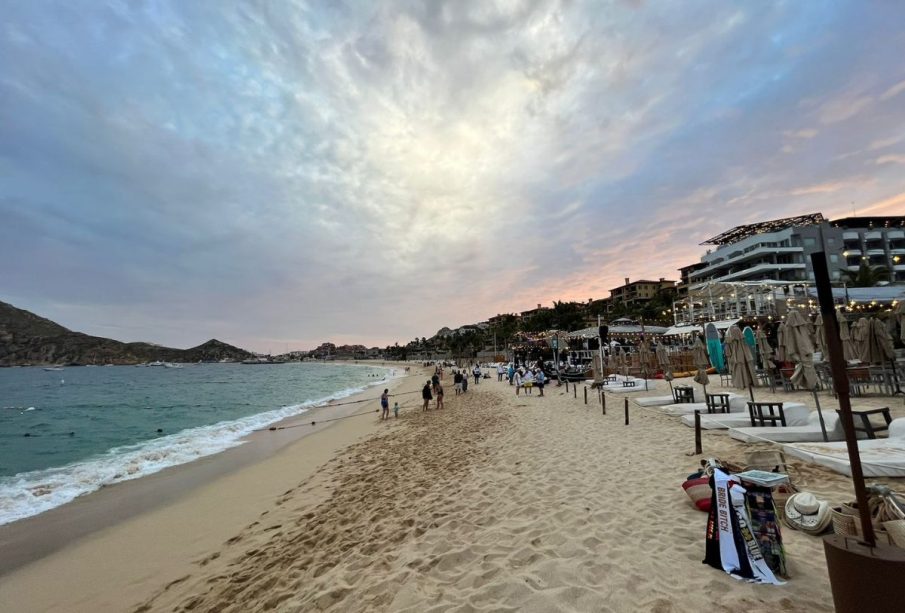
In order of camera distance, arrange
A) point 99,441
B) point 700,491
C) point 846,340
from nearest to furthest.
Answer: point 700,491 < point 846,340 < point 99,441

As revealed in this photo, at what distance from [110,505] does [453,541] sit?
9.42m

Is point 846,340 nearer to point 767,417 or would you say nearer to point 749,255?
point 767,417

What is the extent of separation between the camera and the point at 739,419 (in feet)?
29.3

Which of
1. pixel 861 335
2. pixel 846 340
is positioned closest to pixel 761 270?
pixel 846 340

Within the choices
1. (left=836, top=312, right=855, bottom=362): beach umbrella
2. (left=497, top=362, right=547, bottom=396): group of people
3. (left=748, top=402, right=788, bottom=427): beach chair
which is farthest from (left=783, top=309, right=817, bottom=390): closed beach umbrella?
(left=497, top=362, right=547, bottom=396): group of people

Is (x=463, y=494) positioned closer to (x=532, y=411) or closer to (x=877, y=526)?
(x=877, y=526)

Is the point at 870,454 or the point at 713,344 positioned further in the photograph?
the point at 713,344

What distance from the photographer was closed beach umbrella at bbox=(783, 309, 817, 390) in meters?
8.76

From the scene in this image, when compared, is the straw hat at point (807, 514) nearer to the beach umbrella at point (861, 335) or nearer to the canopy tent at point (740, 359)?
the canopy tent at point (740, 359)

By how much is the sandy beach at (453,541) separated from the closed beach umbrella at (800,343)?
2.51 m

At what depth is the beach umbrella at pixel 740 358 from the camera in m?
10.2

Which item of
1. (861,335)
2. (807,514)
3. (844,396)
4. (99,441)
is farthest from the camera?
(99,441)

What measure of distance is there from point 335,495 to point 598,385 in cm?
1069

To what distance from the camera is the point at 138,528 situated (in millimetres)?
7867
